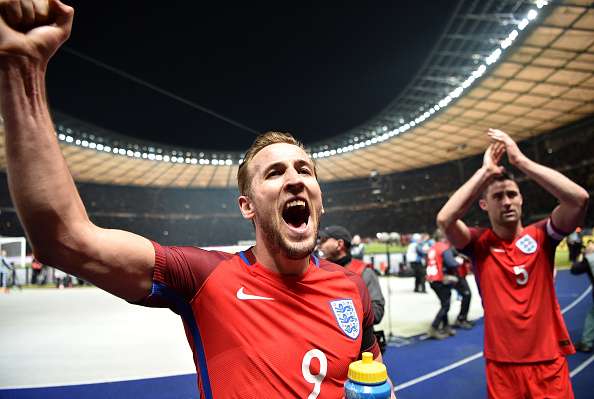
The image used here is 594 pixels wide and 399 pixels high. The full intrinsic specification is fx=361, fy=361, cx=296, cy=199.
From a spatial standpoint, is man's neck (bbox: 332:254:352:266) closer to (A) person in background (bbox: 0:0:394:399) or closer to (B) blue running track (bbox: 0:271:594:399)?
(B) blue running track (bbox: 0:271:594:399)

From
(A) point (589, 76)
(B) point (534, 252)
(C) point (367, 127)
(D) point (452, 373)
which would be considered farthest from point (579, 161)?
(B) point (534, 252)

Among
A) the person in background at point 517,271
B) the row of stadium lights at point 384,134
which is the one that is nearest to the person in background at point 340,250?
the person in background at point 517,271

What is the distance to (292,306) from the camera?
1.49 metres

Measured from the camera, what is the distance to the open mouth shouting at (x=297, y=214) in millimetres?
1586

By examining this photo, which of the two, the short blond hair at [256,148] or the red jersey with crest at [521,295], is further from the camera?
the red jersey with crest at [521,295]

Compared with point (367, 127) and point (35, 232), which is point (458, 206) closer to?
point (35, 232)

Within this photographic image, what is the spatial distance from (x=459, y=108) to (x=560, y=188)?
22.2 metres

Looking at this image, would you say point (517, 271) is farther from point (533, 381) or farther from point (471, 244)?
point (533, 381)

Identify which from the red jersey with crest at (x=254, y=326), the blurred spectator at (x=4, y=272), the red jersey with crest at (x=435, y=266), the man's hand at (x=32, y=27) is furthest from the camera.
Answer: the blurred spectator at (x=4, y=272)

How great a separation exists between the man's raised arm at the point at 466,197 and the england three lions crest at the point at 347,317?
Result: 133cm

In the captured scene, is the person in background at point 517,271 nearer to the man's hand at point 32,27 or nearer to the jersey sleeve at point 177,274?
the jersey sleeve at point 177,274

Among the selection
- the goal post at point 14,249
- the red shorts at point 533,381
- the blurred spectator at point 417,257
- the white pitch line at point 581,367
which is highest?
the red shorts at point 533,381

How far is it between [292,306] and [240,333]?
24 centimetres

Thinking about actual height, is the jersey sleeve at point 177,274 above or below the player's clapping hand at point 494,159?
below
